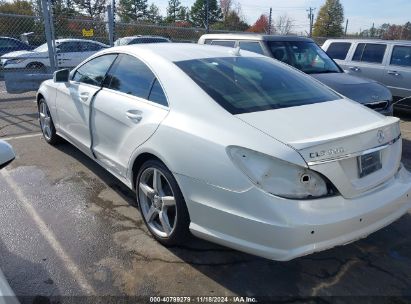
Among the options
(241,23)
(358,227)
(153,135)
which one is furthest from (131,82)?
(241,23)

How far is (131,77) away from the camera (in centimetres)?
363

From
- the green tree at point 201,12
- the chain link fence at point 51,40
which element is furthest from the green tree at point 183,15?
the chain link fence at point 51,40

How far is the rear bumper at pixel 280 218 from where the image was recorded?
2.27 meters

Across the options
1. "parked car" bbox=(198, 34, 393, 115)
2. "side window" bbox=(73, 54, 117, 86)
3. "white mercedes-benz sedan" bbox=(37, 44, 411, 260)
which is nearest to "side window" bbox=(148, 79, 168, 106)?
"white mercedes-benz sedan" bbox=(37, 44, 411, 260)

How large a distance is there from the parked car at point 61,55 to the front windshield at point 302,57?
8880mm

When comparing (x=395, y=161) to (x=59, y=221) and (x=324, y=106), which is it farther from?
(x=59, y=221)

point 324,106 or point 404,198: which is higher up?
point 324,106

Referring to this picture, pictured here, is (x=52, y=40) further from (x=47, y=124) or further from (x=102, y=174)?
(x=102, y=174)

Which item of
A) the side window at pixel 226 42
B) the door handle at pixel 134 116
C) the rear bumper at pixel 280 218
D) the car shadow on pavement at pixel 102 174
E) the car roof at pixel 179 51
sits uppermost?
the car roof at pixel 179 51

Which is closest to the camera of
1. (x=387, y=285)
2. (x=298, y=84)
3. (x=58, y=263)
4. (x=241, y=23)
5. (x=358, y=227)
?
(x=358, y=227)

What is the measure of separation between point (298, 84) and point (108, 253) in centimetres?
212

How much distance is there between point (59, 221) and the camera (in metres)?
3.56

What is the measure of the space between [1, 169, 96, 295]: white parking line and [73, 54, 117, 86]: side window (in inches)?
54.4

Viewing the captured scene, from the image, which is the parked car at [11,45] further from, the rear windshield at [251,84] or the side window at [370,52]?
the rear windshield at [251,84]
